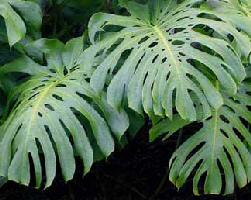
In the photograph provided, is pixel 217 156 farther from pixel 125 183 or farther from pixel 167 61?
pixel 125 183

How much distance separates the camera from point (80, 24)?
2.75 m

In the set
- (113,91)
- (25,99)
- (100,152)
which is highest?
(113,91)

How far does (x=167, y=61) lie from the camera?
6.23ft

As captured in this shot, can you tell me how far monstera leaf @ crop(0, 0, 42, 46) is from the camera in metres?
2.04

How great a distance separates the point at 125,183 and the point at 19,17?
4.24 feet

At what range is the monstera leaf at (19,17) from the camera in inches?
80.1

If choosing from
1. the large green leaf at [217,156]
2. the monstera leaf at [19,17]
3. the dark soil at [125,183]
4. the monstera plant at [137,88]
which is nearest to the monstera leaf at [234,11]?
the monstera plant at [137,88]

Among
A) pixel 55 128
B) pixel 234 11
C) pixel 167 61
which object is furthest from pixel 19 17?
pixel 234 11

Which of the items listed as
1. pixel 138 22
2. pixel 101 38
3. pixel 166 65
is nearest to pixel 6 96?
pixel 101 38

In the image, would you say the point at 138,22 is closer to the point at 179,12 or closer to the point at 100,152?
the point at 179,12

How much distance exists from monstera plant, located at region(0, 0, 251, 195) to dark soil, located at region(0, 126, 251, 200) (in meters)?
0.88

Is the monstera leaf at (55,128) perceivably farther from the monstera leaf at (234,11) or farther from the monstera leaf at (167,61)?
the monstera leaf at (234,11)

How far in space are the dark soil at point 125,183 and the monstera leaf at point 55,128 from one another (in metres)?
0.96

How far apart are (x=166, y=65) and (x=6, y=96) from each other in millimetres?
723
